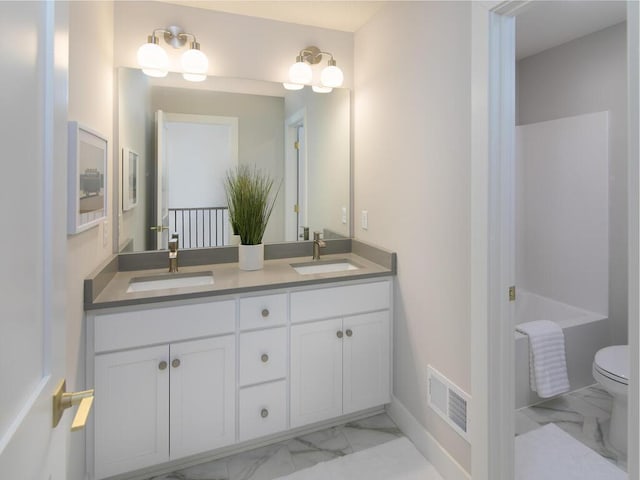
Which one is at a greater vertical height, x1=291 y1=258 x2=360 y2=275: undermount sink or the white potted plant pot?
the white potted plant pot

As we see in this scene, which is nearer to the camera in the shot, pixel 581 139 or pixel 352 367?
pixel 352 367

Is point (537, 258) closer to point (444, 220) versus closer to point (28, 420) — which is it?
point (444, 220)

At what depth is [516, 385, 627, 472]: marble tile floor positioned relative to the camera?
203cm

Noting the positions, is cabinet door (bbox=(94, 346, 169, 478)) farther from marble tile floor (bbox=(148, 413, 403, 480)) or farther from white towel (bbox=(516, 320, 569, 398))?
white towel (bbox=(516, 320, 569, 398))

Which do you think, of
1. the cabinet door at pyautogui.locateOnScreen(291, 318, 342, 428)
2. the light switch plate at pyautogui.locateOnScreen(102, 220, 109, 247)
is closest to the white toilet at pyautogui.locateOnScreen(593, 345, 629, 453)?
the cabinet door at pyautogui.locateOnScreen(291, 318, 342, 428)

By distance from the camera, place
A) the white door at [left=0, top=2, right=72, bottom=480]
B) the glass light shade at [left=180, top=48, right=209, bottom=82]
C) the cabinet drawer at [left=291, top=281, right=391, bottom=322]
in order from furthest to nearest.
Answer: the glass light shade at [left=180, top=48, right=209, bottom=82], the cabinet drawer at [left=291, top=281, right=391, bottom=322], the white door at [left=0, top=2, right=72, bottom=480]

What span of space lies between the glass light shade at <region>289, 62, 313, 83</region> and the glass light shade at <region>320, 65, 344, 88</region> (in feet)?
0.31

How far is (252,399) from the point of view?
190cm

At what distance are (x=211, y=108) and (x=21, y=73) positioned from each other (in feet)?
6.21

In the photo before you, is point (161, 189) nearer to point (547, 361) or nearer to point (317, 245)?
point (317, 245)

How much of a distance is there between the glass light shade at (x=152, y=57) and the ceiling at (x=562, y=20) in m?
1.98

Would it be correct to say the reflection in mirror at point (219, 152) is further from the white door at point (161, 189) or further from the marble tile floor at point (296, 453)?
the marble tile floor at point (296, 453)

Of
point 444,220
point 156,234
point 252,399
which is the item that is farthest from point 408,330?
point 156,234

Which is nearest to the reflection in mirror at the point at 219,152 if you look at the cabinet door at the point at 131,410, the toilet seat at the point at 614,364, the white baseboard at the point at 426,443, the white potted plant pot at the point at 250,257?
the white potted plant pot at the point at 250,257
